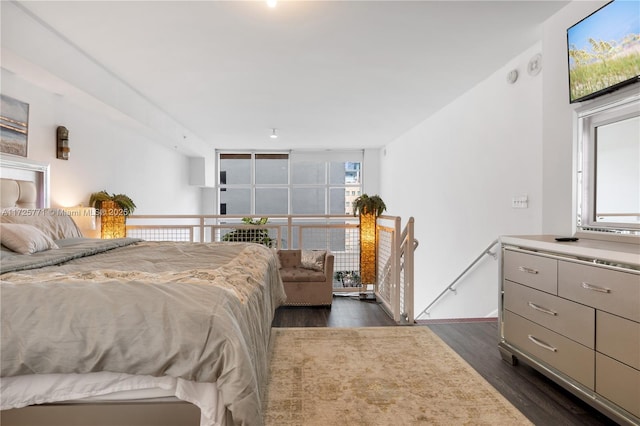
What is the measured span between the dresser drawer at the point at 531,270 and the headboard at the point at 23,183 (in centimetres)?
407

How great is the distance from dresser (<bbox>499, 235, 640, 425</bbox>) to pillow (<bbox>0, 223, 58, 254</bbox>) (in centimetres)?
327

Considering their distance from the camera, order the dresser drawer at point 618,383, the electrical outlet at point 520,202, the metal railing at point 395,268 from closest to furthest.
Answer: the dresser drawer at point 618,383
the electrical outlet at point 520,202
the metal railing at point 395,268

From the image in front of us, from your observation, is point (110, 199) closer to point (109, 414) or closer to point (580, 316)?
point (109, 414)

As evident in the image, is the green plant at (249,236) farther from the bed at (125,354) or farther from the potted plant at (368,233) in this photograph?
the bed at (125,354)

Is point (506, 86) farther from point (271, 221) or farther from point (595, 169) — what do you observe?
point (271, 221)

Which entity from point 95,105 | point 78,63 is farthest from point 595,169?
point 95,105

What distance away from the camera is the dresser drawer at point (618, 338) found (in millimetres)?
1593

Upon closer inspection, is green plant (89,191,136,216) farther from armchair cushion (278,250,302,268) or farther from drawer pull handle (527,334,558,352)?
drawer pull handle (527,334,558,352)

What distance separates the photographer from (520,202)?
3.35 metres

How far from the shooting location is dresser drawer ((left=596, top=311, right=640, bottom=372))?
1.59m

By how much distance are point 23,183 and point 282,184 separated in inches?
253

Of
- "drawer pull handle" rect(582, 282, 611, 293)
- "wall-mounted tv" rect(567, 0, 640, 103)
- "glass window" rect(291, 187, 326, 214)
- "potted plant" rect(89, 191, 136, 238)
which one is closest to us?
"drawer pull handle" rect(582, 282, 611, 293)

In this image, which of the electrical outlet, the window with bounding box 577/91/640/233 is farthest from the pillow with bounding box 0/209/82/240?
the electrical outlet

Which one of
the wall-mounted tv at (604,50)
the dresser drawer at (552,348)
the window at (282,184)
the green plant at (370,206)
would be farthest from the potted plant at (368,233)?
the window at (282,184)
